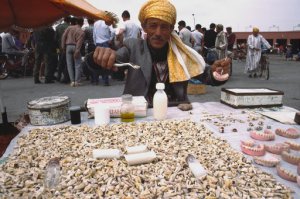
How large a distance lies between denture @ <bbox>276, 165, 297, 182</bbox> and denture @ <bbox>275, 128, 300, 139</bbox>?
1.59ft

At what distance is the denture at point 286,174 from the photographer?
1126mm

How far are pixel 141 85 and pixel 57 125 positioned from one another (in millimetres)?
969

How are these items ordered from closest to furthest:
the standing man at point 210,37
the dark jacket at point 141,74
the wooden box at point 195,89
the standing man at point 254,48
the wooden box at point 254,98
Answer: the wooden box at point 254,98 → the dark jacket at point 141,74 → the wooden box at point 195,89 → the standing man at point 254,48 → the standing man at point 210,37

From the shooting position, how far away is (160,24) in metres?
2.36

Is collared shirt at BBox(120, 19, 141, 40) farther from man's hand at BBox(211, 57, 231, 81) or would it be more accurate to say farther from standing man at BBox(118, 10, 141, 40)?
man's hand at BBox(211, 57, 231, 81)

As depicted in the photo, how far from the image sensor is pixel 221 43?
8898 mm

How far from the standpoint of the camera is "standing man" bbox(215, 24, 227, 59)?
8.78m

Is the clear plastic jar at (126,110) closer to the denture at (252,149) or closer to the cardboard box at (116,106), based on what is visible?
the cardboard box at (116,106)

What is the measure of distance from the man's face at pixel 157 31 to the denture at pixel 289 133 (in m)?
1.31

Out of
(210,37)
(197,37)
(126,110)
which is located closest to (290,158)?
(126,110)

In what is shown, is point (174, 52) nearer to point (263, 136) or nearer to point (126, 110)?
point (126, 110)

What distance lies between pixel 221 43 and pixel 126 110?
776cm

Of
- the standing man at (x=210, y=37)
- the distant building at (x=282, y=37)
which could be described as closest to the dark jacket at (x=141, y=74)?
the standing man at (x=210, y=37)

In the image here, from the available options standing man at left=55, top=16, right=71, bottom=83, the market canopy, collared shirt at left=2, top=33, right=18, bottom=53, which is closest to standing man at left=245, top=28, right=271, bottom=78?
standing man at left=55, top=16, right=71, bottom=83
